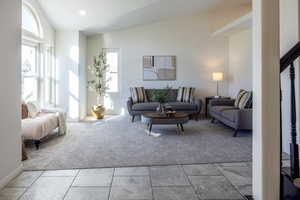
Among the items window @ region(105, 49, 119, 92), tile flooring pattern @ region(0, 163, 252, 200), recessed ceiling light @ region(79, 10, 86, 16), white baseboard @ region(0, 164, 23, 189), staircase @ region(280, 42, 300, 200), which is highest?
recessed ceiling light @ region(79, 10, 86, 16)

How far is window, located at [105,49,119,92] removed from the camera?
7.40 m

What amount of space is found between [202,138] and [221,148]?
27.8 inches

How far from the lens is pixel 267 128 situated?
185cm

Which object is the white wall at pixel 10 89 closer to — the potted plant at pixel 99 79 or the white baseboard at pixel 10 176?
the white baseboard at pixel 10 176

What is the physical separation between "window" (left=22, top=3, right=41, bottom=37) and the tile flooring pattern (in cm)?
349

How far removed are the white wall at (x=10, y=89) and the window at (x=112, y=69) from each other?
452cm

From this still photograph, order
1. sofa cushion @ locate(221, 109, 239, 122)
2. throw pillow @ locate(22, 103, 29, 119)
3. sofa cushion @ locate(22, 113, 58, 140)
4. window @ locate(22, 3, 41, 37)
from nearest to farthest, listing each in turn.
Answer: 1. sofa cushion @ locate(22, 113, 58, 140)
2. throw pillow @ locate(22, 103, 29, 119)
3. sofa cushion @ locate(221, 109, 239, 122)
4. window @ locate(22, 3, 41, 37)

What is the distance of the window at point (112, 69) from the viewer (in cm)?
740

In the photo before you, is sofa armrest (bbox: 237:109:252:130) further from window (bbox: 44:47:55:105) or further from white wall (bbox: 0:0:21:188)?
window (bbox: 44:47:55:105)

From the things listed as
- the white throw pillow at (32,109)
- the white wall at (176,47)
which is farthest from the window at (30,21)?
the white wall at (176,47)

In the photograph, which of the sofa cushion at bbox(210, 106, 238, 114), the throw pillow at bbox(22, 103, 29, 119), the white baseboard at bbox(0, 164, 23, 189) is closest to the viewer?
the white baseboard at bbox(0, 164, 23, 189)

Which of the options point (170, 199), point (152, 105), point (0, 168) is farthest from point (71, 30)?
point (170, 199)

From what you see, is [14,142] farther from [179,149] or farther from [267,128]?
[267,128]

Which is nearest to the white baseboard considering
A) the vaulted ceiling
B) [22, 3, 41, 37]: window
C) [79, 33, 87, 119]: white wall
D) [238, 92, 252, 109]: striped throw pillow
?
[22, 3, 41, 37]: window
